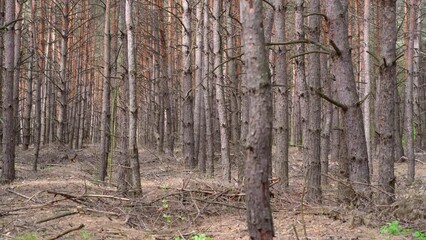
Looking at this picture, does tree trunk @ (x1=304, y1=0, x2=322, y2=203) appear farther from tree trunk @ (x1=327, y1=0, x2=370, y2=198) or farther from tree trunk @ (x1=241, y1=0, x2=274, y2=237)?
tree trunk @ (x1=241, y1=0, x2=274, y2=237)

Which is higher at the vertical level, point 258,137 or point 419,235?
point 258,137

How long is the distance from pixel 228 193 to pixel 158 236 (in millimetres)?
1897

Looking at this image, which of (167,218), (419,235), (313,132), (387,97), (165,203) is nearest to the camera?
(419,235)

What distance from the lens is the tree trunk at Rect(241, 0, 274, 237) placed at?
142 inches

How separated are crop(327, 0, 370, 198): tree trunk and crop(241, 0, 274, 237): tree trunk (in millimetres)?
2374

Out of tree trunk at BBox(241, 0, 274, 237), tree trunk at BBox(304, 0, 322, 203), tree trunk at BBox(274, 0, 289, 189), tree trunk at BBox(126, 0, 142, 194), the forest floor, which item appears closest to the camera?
tree trunk at BBox(241, 0, 274, 237)

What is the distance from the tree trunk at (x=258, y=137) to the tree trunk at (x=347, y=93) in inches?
93.5

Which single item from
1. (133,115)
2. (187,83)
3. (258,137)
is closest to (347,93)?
(258,137)

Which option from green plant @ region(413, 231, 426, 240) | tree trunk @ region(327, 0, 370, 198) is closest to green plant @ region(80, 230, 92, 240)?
tree trunk @ region(327, 0, 370, 198)

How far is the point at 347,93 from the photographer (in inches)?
231

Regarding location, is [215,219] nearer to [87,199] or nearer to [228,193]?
[228,193]

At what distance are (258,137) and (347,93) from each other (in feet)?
8.59

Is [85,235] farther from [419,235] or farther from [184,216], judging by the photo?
[419,235]

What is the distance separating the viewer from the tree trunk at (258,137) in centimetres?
361
